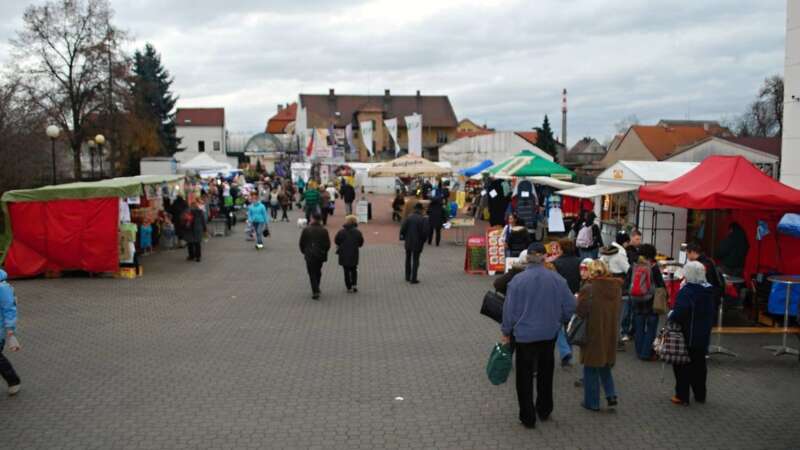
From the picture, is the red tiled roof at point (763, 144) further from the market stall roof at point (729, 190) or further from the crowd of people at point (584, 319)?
the crowd of people at point (584, 319)

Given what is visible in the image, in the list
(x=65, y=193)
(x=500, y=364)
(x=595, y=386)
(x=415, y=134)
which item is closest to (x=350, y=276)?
(x=65, y=193)

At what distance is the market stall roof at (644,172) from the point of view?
15.0m

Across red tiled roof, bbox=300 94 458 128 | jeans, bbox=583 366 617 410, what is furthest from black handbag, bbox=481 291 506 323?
red tiled roof, bbox=300 94 458 128

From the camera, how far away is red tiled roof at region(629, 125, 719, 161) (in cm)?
6353


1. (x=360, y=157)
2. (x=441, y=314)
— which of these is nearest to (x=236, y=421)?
(x=441, y=314)

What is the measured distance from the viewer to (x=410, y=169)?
1088 inches

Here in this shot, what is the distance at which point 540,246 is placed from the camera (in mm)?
6332

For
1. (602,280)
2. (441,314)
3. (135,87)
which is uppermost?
(135,87)

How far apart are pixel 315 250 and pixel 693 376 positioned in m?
7.49

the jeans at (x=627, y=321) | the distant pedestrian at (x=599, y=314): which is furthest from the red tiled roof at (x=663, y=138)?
the distant pedestrian at (x=599, y=314)

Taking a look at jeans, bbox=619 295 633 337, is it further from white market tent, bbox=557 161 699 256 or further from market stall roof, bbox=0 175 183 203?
market stall roof, bbox=0 175 183 203

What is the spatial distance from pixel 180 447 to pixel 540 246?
11.8 ft

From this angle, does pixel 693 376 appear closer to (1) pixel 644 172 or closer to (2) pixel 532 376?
(2) pixel 532 376

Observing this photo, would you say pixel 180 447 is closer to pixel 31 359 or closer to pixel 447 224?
pixel 31 359
